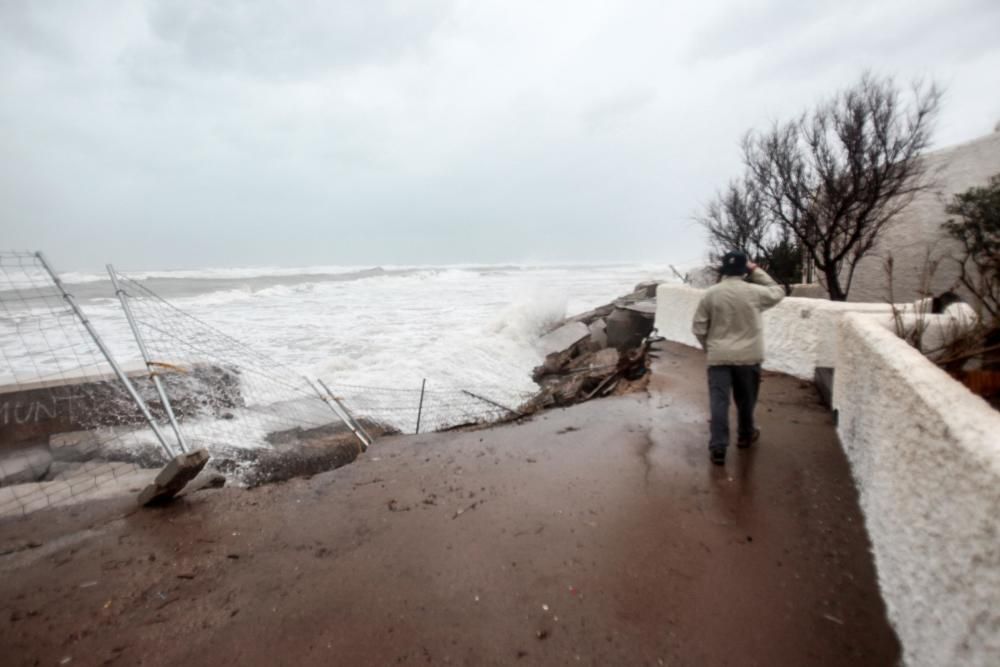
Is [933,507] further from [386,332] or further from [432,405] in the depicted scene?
[386,332]

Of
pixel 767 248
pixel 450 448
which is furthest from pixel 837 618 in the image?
pixel 767 248

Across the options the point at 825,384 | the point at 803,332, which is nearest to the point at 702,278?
the point at 803,332

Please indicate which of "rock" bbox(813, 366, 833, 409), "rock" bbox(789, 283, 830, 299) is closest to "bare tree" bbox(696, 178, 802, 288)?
"rock" bbox(789, 283, 830, 299)

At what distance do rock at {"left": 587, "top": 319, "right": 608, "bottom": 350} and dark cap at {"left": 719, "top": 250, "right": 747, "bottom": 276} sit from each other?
9136 millimetres

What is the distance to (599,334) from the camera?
45.3ft

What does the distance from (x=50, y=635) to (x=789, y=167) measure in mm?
15677

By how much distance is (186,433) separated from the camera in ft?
18.5

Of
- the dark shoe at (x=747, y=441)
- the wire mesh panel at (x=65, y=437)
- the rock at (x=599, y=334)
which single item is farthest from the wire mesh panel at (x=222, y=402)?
the rock at (x=599, y=334)

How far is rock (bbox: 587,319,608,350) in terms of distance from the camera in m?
13.3

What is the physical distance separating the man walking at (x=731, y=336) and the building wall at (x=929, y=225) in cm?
1289

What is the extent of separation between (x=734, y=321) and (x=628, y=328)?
962 cm

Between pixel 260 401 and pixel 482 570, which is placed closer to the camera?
pixel 482 570

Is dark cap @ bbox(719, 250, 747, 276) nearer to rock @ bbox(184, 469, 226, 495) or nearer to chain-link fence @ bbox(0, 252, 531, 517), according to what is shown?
chain-link fence @ bbox(0, 252, 531, 517)

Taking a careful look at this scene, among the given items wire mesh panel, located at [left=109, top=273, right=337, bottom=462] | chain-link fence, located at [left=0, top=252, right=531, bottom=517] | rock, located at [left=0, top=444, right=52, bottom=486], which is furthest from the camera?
wire mesh panel, located at [left=109, top=273, right=337, bottom=462]
